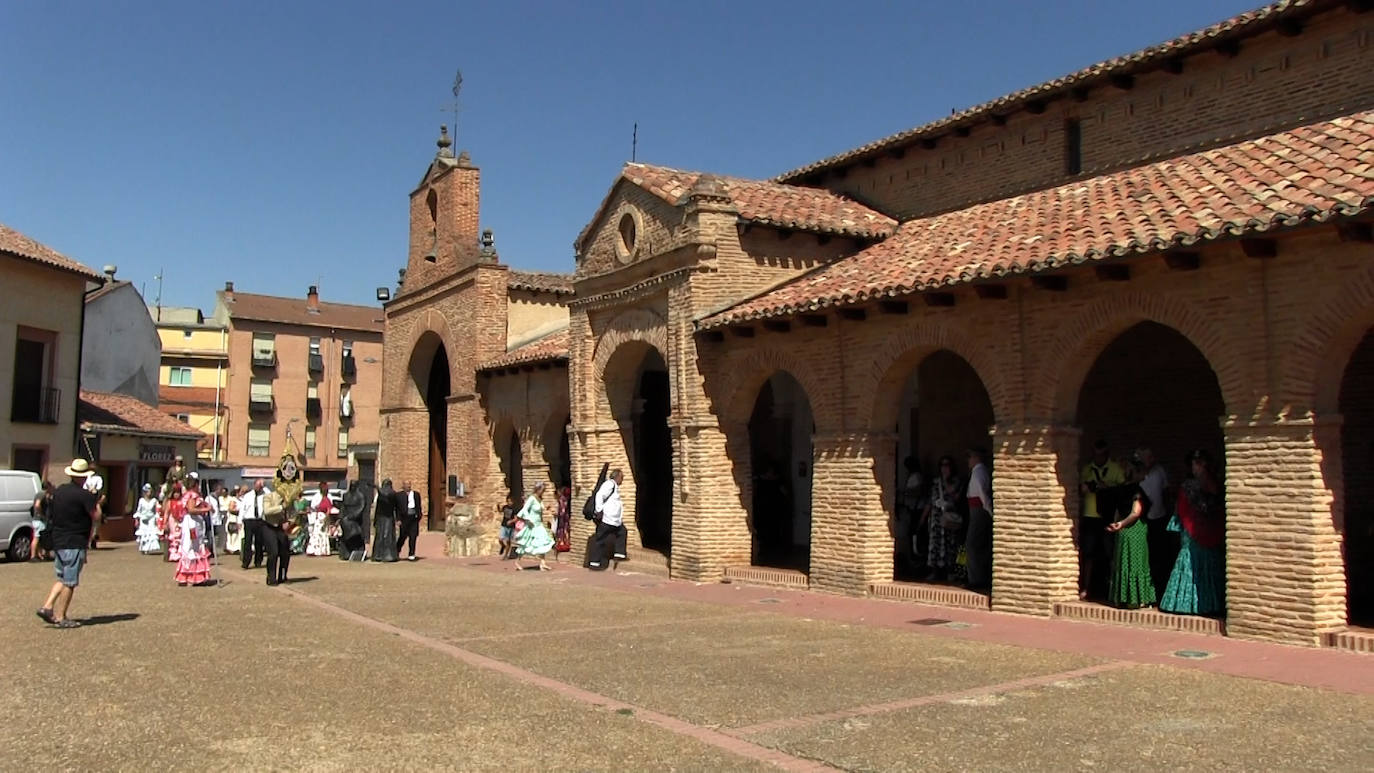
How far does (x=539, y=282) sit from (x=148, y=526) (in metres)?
10.2

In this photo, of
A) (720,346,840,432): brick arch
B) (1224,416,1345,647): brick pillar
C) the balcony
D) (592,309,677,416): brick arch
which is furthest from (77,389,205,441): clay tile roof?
(1224,416,1345,647): brick pillar

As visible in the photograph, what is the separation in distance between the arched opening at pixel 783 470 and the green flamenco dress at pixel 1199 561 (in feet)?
28.0

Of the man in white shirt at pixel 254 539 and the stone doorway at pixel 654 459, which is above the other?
the stone doorway at pixel 654 459

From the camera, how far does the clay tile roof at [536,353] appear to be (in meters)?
22.7

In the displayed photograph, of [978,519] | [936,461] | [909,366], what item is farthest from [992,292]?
[936,461]

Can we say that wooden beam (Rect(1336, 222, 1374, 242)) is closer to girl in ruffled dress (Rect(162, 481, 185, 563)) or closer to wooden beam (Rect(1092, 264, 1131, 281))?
wooden beam (Rect(1092, 264, 1131, 281))

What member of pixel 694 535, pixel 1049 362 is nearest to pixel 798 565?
pixel 694 535

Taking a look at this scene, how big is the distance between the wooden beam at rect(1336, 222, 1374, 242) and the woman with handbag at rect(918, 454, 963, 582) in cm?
575

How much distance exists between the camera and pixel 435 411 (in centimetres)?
2939

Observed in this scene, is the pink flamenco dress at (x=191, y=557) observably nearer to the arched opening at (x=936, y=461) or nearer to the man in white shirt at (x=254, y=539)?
the man in white shirt at (x=254, y=539)

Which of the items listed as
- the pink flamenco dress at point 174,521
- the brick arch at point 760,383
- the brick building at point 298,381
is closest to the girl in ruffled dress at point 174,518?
the pink flamenco dress at point 174,521

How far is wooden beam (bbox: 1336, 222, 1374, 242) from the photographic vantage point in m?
9.35

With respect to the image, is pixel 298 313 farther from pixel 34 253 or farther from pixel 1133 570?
pixel 1133 570

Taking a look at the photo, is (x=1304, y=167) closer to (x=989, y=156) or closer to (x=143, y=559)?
(x=989, y=156)
